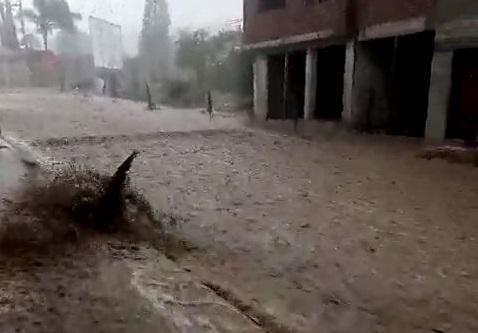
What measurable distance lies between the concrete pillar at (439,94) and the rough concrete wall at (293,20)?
3.73 m

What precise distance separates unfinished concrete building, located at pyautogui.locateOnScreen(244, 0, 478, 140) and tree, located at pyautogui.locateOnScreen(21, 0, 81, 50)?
38411mm

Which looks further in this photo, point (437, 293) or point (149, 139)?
point (149, 139)

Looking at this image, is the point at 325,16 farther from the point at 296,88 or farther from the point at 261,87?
the point at 261,87

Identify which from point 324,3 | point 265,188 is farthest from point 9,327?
point 324,3

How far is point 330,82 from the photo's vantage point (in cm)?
1647

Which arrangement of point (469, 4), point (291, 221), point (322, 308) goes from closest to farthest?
point (322, 308)
point (291, 221)
point (469, 4)

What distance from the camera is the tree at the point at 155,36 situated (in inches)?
1898

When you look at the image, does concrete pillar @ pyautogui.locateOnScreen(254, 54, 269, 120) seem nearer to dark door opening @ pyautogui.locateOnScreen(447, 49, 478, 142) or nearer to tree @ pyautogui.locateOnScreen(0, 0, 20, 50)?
dark door opening @ pyautogui.locateOnScreen(447, 49, 478, 142)

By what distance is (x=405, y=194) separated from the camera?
6.34 meters

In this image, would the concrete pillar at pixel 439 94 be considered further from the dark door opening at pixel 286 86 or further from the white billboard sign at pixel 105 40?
the white billboard sign at pixel 105 40

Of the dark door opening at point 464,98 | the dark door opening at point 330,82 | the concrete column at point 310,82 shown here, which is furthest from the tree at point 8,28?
the dark door opening at point 464,98

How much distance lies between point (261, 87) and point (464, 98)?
9105 mm

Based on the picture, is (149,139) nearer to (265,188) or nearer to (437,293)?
(265,188)

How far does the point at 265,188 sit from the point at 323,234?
6.68 ft
